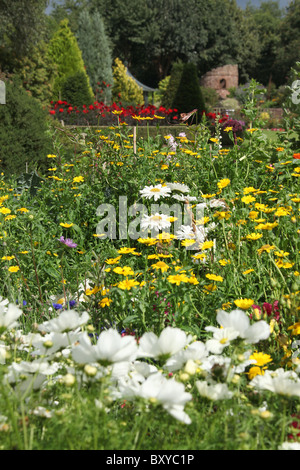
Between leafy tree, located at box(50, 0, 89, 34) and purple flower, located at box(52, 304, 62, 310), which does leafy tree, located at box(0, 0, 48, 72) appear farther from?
leafy tree, located at box(50, 0, 89, 34)

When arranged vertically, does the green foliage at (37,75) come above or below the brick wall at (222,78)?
below

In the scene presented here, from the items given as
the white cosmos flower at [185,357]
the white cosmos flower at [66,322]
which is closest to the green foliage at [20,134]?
the white cosmos flower at [66,322]

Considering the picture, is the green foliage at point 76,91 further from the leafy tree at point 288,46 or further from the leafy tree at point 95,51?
the leafy tree at point 288,46

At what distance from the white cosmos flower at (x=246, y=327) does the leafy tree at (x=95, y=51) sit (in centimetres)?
2865

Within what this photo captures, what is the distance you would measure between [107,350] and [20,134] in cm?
560

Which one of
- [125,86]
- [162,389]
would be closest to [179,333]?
[162,389]

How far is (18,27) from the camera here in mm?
16656

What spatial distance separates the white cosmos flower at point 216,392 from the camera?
114 centimetres

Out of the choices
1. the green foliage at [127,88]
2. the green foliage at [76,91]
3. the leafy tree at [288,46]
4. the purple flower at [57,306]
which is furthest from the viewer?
the leafy tree at [288,46]

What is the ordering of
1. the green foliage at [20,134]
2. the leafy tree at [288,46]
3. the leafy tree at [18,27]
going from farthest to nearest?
1. the leafy tree at [288,46]
2. the leafy tree at [18,27]
3. the green foliage at [20,134]

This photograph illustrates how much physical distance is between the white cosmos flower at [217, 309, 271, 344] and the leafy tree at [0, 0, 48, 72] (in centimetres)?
1747

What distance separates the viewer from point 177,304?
2.04 meters

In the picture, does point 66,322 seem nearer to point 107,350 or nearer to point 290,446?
point 107,350
